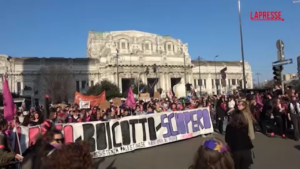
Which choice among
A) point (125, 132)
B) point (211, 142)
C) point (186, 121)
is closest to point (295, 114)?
point (186, 121)

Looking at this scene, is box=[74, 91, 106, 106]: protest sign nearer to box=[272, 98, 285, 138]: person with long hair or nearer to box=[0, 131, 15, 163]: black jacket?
box=[272, 98, 285, 138]: person with long hair

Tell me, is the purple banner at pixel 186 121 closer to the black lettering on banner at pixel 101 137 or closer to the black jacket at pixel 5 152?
the black lettering on banner at pixel 101 137

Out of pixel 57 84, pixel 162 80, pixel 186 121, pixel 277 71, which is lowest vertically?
pixel 186 121

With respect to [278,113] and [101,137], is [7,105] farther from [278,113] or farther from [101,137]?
[278,113]

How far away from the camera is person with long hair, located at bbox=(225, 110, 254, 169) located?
14.6 ft

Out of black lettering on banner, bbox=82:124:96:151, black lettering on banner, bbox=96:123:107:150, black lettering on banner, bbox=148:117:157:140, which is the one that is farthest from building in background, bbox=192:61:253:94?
black lettering on banner, bbox=82:124:96:151

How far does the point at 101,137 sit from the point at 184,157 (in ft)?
8.77

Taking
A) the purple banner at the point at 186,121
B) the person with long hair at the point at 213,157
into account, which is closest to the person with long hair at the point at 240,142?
the person with long hair at the point at 213,157

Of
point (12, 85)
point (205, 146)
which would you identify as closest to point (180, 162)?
point (205, 146)

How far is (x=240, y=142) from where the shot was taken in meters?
4.47

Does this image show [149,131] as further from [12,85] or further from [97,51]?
[97,51]

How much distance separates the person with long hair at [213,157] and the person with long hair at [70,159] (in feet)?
2.87

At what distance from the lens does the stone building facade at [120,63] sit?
76.9 metres

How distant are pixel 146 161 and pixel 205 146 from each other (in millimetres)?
5788
